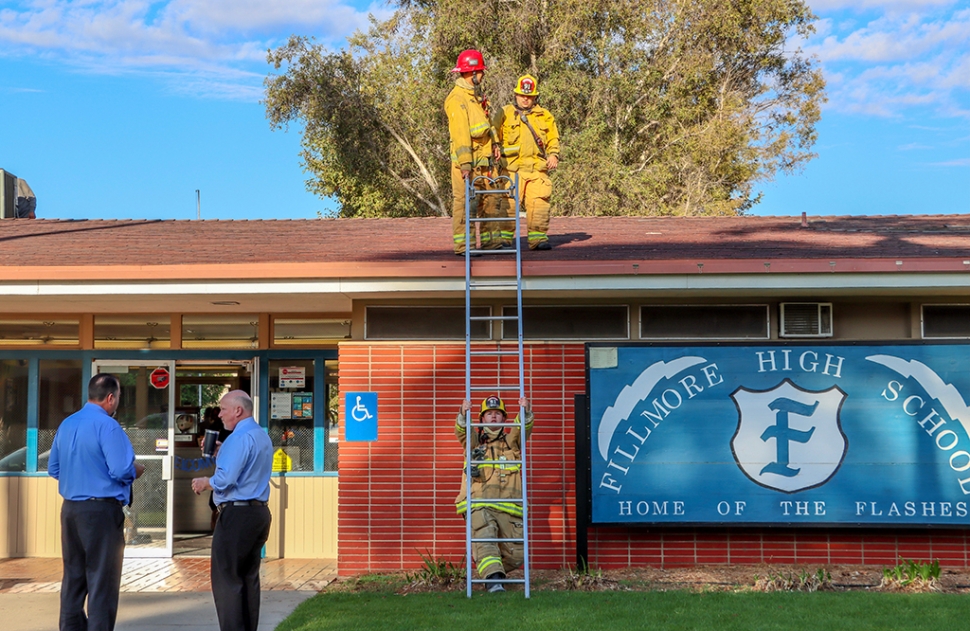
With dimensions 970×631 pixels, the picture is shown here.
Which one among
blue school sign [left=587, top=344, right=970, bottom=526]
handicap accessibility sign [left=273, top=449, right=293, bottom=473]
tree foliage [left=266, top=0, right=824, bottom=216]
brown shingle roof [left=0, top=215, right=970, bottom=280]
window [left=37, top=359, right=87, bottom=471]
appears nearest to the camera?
brown shingle roof [left=0, top=215, right=970, bottom=280]

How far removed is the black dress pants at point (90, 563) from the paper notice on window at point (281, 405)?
196 inches

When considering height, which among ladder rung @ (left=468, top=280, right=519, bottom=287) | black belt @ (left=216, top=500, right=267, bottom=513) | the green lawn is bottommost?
the green lawn

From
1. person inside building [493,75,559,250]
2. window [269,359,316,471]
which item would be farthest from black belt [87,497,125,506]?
person inside building [493,75,559,250]

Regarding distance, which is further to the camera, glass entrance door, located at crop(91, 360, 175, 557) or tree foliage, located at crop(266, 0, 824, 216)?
tree foliage, located at crop(266, 0, 824, 216)

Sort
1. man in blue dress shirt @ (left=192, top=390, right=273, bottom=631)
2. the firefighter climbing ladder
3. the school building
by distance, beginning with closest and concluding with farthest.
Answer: man in blue dress shirt @ (left=192, top=390, right=273, bottom=631)
the firefighter climbing ladder
the school building

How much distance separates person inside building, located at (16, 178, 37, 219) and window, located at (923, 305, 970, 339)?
12904mm

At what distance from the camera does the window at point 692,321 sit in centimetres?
1026

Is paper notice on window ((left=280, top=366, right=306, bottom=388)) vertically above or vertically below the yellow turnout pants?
below

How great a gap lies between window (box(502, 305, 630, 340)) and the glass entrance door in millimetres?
4157

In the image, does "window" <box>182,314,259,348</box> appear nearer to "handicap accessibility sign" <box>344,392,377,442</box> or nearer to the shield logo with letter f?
"handicap accessibility sign" <box>344,392,377,442</box>

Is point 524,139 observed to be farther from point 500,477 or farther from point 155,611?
point 155,611

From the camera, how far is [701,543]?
9992 millimetres

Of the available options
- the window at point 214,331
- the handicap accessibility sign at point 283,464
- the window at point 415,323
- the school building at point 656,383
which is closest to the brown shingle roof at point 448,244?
the school building at point 656,383

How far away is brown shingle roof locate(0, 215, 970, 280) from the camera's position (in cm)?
942
